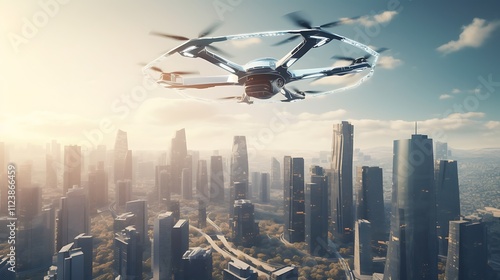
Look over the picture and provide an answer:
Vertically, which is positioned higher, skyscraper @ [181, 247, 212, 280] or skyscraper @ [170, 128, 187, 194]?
skyscraper @ [170, 128, 187, 194]

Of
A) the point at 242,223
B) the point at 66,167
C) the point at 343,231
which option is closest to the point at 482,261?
the point at 343,231

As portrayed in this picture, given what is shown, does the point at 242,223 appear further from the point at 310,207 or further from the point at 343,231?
the point at 343,231

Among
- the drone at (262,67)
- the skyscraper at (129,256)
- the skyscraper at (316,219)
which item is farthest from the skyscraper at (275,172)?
the drone at (262,67)

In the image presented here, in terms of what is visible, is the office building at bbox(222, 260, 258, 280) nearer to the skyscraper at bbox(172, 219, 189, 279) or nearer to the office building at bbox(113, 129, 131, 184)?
the skyscraper at bbox(172, 219, 189, 279)

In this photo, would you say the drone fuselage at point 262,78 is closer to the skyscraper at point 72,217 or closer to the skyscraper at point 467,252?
the skyscraper at point 467,252

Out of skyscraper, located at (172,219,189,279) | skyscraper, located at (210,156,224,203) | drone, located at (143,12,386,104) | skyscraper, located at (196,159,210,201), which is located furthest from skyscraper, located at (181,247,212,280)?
skyscraper, located at (196,159,210,201)

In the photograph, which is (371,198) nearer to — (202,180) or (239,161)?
(239,161)
